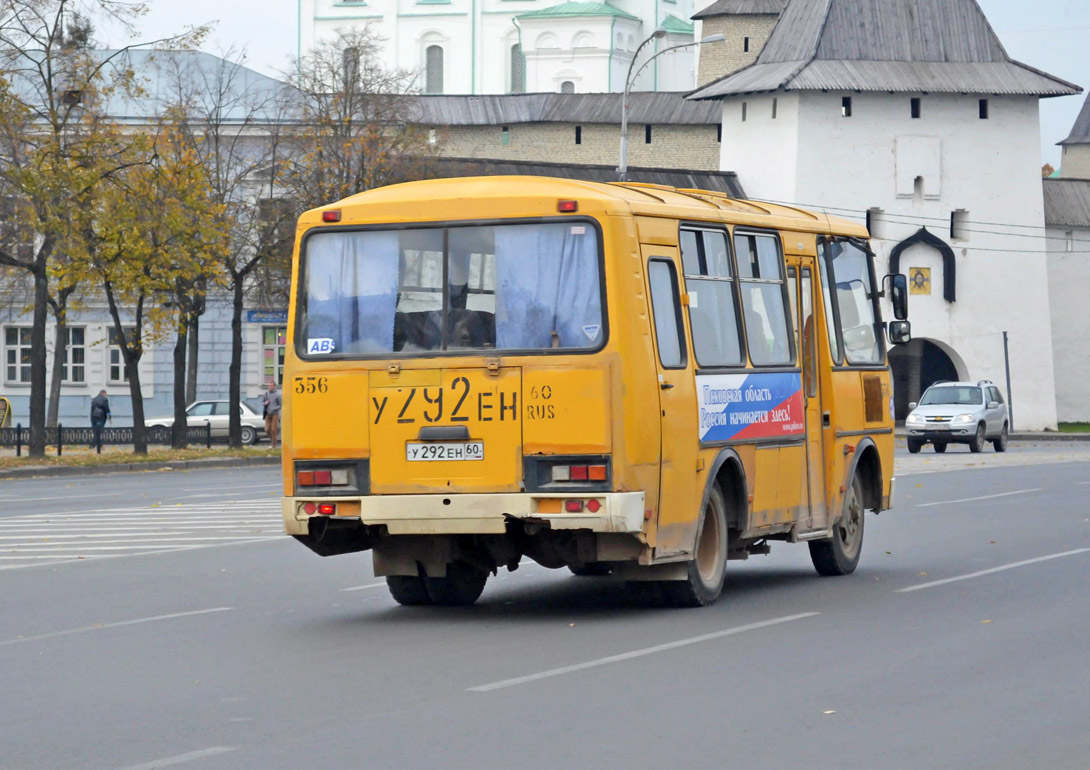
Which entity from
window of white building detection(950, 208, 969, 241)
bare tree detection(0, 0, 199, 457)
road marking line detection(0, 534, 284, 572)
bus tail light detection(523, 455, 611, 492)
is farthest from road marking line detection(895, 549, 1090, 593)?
window of white building detection(950, 208, 969, 241)

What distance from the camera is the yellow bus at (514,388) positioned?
38.4 ft

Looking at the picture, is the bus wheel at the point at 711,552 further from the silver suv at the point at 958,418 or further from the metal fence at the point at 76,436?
the silver suv at the point at 958,418

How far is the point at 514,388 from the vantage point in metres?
11.8

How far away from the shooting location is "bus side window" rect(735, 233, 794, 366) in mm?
13641

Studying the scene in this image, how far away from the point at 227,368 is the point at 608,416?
54245 millimetres

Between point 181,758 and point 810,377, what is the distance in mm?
8099

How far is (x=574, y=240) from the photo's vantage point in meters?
12.0

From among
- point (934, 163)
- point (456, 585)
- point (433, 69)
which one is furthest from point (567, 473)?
point (433, 69)

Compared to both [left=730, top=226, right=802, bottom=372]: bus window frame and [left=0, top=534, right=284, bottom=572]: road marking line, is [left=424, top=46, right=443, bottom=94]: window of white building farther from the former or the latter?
[left=730, top=226, right=802, bottom=372]: bus window frame

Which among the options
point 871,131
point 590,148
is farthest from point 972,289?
point 590,148

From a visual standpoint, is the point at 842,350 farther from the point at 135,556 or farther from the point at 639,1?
the point at 639,1

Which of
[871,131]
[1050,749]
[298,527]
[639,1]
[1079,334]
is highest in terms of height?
[639,1]

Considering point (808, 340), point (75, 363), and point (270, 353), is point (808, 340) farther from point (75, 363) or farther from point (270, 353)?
point (75, 363)

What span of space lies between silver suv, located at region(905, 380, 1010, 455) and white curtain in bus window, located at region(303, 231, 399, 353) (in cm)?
3533
